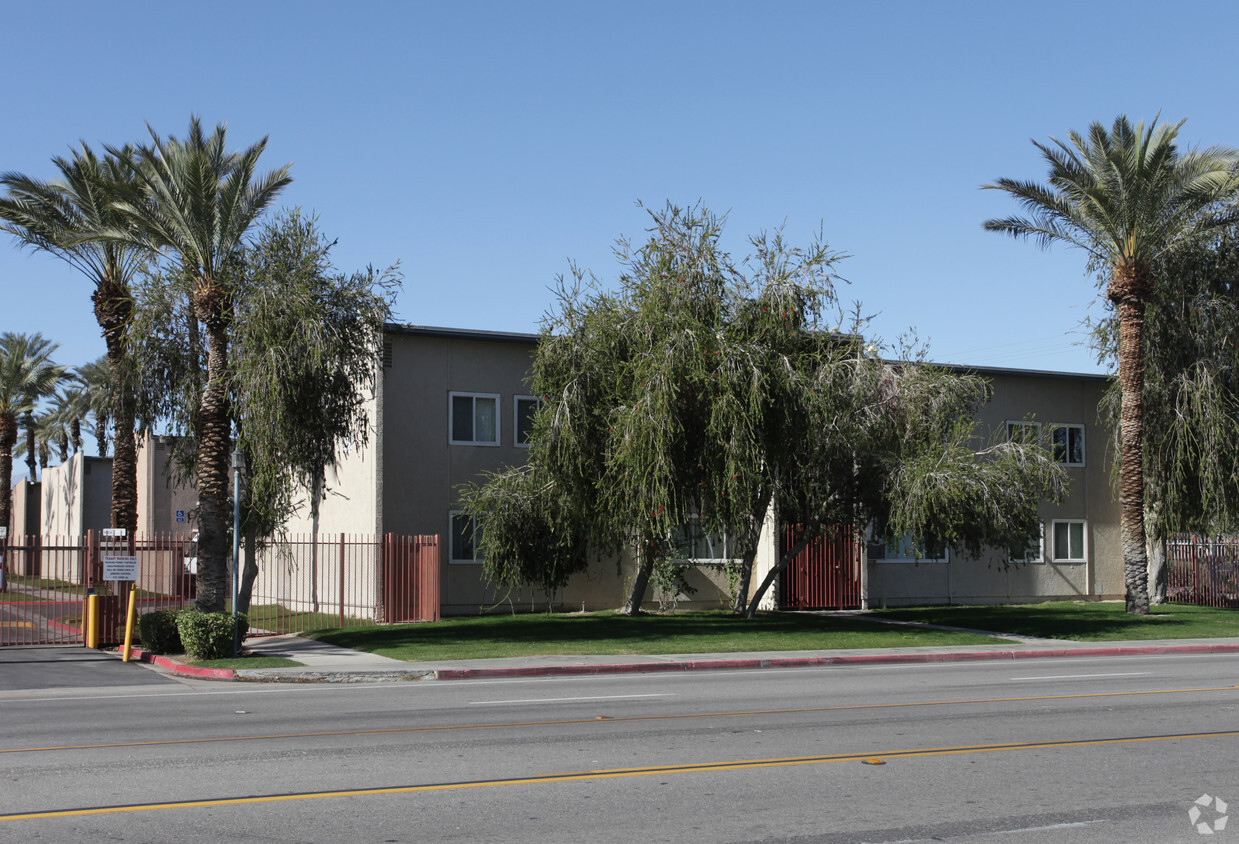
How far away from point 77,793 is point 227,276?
46.5ft

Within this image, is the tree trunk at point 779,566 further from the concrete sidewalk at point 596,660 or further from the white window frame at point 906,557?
the white window frame at point 906,557

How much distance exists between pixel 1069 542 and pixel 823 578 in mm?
9506

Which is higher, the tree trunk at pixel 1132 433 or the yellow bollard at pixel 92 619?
the tree trunk at pixel 1132 433

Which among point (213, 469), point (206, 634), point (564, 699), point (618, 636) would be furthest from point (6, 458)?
point (564, 699)

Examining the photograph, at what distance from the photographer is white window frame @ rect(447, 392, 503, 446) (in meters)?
29.4

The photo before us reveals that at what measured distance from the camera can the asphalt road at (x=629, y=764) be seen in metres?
7.05

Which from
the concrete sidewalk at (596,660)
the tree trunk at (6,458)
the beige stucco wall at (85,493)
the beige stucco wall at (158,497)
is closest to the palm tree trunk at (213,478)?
the concrete sidewalk at (596,660)

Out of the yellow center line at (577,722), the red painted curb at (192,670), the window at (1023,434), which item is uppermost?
the window at (1023,434)

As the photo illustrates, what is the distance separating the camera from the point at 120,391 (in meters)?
22.9

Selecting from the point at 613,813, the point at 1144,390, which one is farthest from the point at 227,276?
the point at 1144,390

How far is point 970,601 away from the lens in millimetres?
35844

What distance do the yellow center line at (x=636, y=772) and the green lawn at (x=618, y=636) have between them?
413 inches

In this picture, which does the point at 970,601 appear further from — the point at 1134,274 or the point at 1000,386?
the point at 1134,274

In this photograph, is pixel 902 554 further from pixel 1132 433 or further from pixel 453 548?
pixel 453 548
